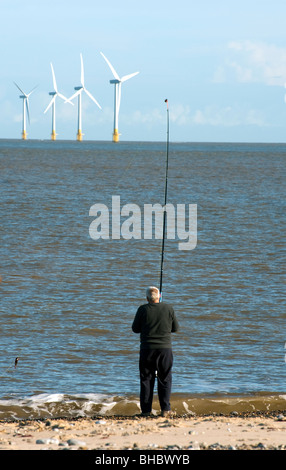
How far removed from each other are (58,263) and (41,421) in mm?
14264

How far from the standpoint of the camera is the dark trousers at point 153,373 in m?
9.58

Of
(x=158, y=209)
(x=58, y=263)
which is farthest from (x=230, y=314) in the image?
(x=158, y=209)

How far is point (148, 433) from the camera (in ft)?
28.3

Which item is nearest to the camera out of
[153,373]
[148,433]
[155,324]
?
[148,433]

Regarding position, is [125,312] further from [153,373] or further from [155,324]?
[155,324]

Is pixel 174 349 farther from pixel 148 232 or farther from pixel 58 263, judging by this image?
pixel 148 232

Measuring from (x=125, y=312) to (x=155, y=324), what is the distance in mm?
7895

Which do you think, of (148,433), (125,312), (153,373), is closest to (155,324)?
(153,373)

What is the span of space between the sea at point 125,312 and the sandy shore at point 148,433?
116 cm

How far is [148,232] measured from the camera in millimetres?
31781

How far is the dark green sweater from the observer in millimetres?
9461

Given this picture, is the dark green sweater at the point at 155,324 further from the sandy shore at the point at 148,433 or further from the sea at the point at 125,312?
the sea at the point at 125,312

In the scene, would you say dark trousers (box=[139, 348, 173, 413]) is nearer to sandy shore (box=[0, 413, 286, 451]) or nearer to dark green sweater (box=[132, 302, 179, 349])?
dark green sweater (box=[132, 302, 179, 349])

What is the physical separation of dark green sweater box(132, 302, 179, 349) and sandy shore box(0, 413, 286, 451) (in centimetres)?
94
